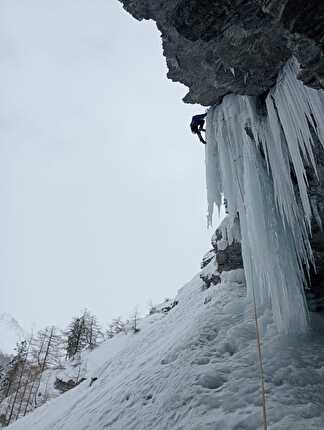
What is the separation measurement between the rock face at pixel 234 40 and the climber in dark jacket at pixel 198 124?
22.3 inches

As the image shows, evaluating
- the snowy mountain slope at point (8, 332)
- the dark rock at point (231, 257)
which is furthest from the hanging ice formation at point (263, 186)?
the snowy mountain slope at point (8, 332)

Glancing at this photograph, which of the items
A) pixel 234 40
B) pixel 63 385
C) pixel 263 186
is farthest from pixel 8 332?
pixel 234 40

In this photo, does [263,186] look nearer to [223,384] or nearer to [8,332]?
[223,384]

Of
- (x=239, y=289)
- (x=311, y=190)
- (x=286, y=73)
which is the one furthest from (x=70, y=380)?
(x=286, y=73)

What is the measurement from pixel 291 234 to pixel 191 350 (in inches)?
146

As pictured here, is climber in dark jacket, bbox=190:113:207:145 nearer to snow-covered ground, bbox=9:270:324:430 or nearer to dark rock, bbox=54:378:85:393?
snow-covered ground, bbox=9:270:324:430

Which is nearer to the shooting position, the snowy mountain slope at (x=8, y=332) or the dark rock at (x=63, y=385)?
the dark rock at (x=63, y=385)

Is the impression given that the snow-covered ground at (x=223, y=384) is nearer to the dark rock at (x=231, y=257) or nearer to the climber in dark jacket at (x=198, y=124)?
the dark rock at (x=231, y=257)

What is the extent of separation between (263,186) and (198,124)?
1.96 m

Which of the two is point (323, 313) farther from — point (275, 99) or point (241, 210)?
point (275, 99)

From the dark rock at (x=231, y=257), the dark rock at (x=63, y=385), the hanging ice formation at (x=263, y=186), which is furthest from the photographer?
the dark rock at (x=63, y=385)

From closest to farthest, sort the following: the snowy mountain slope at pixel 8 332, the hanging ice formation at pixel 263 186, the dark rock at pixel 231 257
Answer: the hanging ice formation at pixel 263 186 < the dark rock at pixel 231 257 < the snowy mountain slope at pixel 8 332

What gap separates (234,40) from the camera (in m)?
4.09

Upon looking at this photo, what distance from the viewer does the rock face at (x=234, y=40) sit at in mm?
2588
